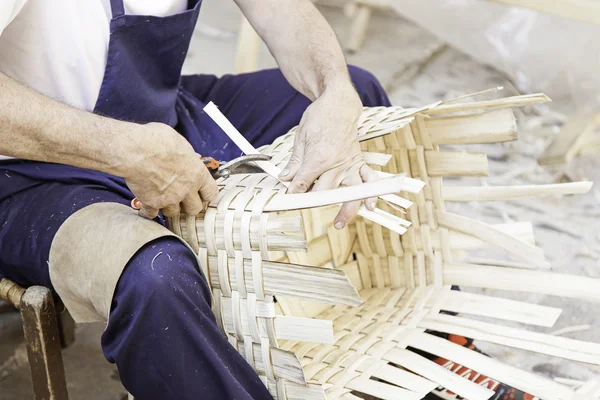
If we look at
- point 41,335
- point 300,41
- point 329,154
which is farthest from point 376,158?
point 41,335

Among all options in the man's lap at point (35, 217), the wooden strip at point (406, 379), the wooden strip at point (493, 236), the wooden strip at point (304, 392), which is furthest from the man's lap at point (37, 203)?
the wooden strip at point (493, 236)

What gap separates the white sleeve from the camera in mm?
917

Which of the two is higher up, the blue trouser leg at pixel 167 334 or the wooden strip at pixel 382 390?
the blue trouser leg at pixel 167 334

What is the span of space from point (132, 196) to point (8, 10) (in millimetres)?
313

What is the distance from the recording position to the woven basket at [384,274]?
0.93 m

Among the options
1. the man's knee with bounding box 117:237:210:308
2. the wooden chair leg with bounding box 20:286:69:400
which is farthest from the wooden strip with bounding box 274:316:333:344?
the wooden chair leg with bounding box 20:286:69:400

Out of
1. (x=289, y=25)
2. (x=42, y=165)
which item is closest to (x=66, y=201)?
(x=42, y=165)

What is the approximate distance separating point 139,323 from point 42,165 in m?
0.34

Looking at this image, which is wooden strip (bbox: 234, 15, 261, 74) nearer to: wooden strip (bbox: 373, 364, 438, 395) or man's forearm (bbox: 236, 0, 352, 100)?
man's forearm (bbox: 236, 0, 352, 100)

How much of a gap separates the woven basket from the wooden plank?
0.87 m

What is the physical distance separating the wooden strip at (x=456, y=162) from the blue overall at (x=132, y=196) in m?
0.19

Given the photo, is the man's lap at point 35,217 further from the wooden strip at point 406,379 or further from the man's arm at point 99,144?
the wooden strip at point 406,379

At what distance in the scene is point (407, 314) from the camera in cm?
126

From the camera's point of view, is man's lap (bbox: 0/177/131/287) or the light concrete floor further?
the light concrete floor
